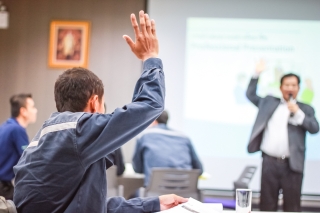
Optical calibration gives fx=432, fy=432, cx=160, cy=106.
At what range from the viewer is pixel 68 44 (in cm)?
578

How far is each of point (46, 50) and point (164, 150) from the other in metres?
2.69

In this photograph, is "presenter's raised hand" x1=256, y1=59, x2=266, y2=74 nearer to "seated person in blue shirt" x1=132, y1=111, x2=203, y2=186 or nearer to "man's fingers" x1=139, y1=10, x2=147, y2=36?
"seated person in blue shirt" x1=132, y1=111, x2=203, y2=186

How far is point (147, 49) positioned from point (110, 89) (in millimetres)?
4289

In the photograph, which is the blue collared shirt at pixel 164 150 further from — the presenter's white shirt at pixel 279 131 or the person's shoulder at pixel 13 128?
the person's shoulder at pixel 13 128

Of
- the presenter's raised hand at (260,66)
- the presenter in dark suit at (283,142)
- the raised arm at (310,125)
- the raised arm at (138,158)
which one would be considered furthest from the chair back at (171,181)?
the presenter's raised hand at (260,66)

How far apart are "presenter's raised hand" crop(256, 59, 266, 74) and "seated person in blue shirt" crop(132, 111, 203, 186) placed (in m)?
1.37

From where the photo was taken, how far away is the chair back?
12.3 feet

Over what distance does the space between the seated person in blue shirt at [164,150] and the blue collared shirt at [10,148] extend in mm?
1088

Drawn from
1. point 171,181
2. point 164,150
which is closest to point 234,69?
point 164,150

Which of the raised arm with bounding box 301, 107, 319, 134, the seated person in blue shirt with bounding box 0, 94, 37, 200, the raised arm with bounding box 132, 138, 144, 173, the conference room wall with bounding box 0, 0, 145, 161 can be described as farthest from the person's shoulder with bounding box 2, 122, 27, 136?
the raised arm with bounding box 301, 107, 319, 134

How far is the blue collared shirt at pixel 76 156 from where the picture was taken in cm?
129

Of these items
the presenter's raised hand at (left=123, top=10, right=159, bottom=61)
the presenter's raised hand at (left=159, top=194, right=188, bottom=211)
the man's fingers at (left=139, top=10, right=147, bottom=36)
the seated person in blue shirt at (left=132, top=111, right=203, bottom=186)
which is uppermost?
the man's fingers at (left=139, top=10, right=147, bottom=36)

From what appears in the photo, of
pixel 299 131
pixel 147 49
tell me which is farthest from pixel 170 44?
pixel 147 49

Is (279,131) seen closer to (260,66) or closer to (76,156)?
(260,66)
